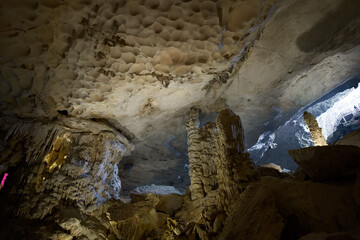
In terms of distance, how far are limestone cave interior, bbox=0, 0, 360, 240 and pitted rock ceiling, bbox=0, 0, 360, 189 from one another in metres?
0.03

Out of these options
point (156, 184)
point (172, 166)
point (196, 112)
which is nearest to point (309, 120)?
point (196, 112)

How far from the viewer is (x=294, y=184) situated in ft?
7.86

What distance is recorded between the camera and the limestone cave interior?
2352mm

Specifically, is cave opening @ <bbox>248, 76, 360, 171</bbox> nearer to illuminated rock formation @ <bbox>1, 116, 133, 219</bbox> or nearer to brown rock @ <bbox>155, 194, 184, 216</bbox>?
brown rock @ <bbox>155, 194, 184, 216</bbox>

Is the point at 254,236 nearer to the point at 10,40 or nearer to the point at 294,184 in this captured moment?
the point at 294,184

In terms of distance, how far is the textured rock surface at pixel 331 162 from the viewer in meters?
2.20

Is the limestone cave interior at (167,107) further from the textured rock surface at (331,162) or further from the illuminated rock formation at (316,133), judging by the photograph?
the illuminated rock formation at (316,133)

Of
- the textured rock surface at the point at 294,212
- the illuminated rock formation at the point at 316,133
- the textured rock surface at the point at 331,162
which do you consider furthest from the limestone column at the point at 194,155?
the illuminated rock formation at the point at 316,133

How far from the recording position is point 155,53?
4.82 m

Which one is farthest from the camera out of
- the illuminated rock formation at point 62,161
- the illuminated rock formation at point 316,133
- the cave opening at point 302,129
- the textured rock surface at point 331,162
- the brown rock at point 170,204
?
the cave opening at point 302,129

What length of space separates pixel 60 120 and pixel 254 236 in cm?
688

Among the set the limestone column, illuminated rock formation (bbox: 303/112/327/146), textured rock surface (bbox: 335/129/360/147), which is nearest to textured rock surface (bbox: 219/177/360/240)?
the limestone column

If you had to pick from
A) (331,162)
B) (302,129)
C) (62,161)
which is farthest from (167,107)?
(302,129)

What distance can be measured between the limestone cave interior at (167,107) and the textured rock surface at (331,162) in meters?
0.01
